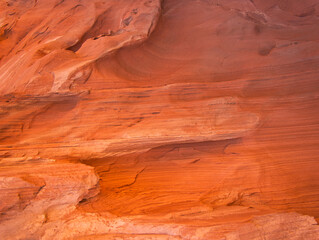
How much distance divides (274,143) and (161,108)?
1.16 metres

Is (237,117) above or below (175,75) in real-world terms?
below

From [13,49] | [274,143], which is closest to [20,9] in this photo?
[13,49]

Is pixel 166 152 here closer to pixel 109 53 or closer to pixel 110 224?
pixel 110 224

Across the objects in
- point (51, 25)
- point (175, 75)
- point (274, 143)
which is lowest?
point (274, 143)

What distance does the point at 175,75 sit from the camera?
300 cm

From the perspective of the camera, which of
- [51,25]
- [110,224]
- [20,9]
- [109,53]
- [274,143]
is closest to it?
[110,224]

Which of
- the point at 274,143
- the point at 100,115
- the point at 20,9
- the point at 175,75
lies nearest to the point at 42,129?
the point at 100,115

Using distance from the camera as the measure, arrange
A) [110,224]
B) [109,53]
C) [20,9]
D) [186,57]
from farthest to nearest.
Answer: [20,9] → [186,57] → [109,53] → [110,224]

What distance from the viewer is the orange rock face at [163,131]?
5.96 ft

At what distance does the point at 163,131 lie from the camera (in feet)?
7.89

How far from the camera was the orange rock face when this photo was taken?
5.96ft

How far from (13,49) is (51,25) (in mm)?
685

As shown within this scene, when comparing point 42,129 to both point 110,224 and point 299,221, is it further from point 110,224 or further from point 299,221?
point 299,221

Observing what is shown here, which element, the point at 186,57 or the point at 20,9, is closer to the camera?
the point at 186,57
